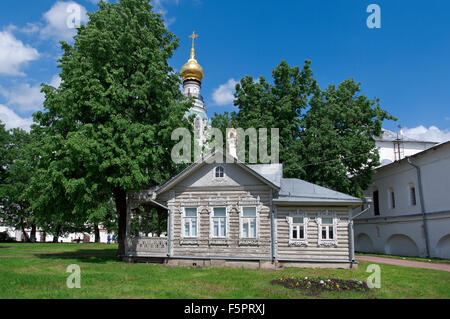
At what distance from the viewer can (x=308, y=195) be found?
18.6m

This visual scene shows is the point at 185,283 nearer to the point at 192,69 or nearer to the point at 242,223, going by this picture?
the point at 242,223

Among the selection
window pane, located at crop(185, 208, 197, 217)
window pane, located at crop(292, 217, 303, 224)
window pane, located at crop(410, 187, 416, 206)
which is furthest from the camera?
window pane, located at crop(410, 187, 416, 206)

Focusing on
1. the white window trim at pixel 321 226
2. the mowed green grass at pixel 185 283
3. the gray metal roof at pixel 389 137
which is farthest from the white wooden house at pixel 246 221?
the gray metal roof at pixel 389 137

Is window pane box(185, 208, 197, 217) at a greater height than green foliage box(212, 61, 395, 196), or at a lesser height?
lesser

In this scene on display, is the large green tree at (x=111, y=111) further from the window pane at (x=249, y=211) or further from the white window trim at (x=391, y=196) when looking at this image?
the white window trim at (x=391, y=196)

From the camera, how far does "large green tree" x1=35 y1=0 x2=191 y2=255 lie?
1822cm

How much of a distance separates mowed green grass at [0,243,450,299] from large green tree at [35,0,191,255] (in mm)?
4496

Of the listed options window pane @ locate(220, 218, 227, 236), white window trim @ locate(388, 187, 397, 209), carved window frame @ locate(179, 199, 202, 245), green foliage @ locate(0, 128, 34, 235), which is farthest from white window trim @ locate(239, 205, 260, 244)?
green foliage @ locate(0, 128, 34, 235)

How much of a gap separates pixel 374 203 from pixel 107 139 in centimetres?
2525

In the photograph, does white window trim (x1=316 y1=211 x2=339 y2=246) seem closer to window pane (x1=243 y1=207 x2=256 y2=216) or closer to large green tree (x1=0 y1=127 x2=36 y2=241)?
window pane (x1=243 y1=207 x2=256 y2=216)

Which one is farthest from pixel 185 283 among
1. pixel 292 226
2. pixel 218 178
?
pixel 292 226

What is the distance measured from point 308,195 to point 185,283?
8.42 meters

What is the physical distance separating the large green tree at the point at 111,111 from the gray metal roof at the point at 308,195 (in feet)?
23.1

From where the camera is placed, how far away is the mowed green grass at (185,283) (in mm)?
11019
